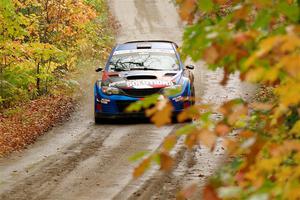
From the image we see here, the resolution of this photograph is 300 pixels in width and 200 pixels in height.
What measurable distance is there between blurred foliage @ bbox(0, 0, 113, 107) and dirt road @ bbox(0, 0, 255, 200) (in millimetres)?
1830

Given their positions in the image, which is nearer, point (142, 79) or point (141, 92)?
point (141, 92)

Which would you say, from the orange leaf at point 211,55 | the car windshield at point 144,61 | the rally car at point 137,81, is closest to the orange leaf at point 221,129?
the orange leaf at point 211,55

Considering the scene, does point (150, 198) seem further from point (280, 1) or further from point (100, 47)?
point (100, 47)

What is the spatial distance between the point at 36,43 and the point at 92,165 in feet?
19.5

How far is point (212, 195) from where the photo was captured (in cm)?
284

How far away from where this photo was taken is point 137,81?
533 inches

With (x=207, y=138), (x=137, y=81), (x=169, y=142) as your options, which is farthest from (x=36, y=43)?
(x=207, y=138)

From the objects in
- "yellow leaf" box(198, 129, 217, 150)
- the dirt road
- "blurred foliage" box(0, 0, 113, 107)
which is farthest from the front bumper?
"yellow leaf" box(198, 129, 217, 150)

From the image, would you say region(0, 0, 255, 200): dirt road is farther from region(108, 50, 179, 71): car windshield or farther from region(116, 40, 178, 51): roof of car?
region(116, 40, 178, 51): roof of car

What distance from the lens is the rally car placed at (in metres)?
13.4

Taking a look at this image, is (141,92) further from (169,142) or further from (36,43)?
(169,142)

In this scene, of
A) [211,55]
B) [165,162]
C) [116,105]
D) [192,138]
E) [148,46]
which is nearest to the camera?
[211,55]

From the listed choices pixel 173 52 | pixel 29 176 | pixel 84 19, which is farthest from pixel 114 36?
pixel 29 176

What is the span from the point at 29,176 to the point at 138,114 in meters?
4.54
